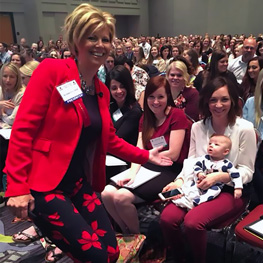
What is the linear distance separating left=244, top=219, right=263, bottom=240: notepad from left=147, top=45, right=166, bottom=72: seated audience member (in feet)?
18.0

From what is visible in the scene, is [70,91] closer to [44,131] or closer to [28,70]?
[44,131]

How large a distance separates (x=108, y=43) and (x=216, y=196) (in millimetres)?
1246

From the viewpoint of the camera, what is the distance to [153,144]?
7.79 feet

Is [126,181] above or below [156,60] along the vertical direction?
below

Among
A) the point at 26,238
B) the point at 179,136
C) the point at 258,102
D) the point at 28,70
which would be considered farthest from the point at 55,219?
the point at 28,70

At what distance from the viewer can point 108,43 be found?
4.61 feet

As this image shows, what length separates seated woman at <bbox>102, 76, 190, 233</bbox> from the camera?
86.9 inches

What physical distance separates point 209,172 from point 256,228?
1.63 ft

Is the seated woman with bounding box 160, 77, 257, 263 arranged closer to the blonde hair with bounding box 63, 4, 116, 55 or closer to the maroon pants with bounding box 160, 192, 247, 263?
the maroon pants with bounding box 160, 192, 247, 263

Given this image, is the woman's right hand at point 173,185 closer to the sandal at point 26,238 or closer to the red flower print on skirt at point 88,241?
the red flower print on skirt at point 88,241

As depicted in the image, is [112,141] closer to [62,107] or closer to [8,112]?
[62,107]

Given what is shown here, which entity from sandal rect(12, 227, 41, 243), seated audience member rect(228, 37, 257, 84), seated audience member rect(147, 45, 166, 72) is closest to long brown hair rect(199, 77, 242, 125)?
sandal rect(12, 227, 41, 243)

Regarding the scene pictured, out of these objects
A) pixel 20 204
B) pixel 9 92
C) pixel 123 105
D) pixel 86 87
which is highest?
pixel 86 87

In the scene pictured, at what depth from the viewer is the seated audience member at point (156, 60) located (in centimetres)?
689
